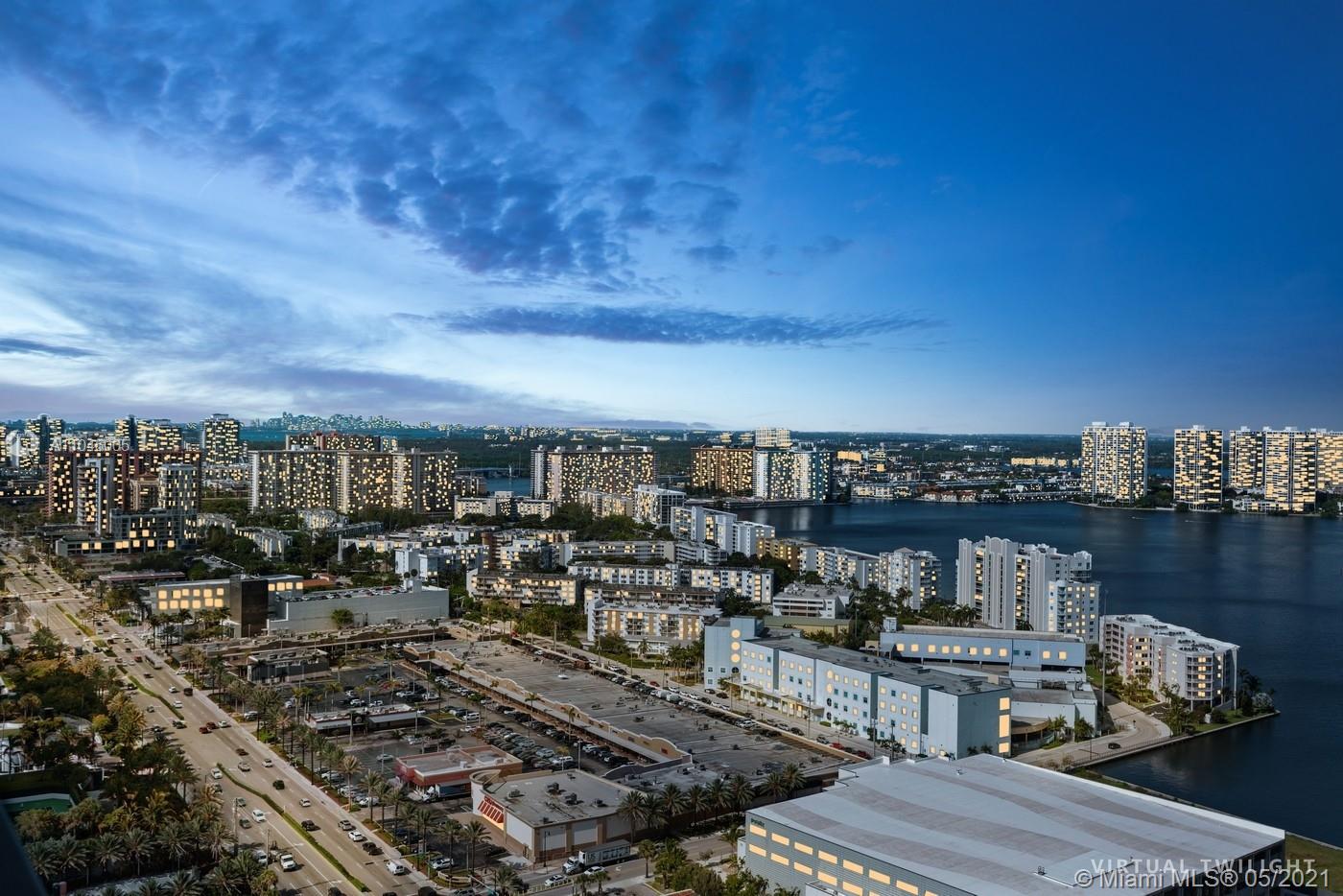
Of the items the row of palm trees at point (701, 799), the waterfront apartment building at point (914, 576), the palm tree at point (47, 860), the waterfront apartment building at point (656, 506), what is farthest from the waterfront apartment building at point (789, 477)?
the palm tree at point (47, 860)

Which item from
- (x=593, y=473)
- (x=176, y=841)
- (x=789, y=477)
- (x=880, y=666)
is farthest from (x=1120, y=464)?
(x=176, y=841)

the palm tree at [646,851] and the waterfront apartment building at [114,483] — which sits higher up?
the waterfront apartment building at [114,483]

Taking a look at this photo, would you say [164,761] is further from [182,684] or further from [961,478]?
[961,478]

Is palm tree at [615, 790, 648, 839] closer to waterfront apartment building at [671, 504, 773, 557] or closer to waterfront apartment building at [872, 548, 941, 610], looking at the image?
waterfront apartment building at [872, 548, 941, 610]

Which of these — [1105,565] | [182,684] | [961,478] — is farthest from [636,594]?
[961,478]

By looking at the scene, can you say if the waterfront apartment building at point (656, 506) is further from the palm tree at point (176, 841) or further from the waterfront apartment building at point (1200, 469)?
the palm tree at point (176, 841)

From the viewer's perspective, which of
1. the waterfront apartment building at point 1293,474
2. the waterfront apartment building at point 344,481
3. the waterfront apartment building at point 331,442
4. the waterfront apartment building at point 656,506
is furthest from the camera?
the waterfront apartment building at point 331,442
